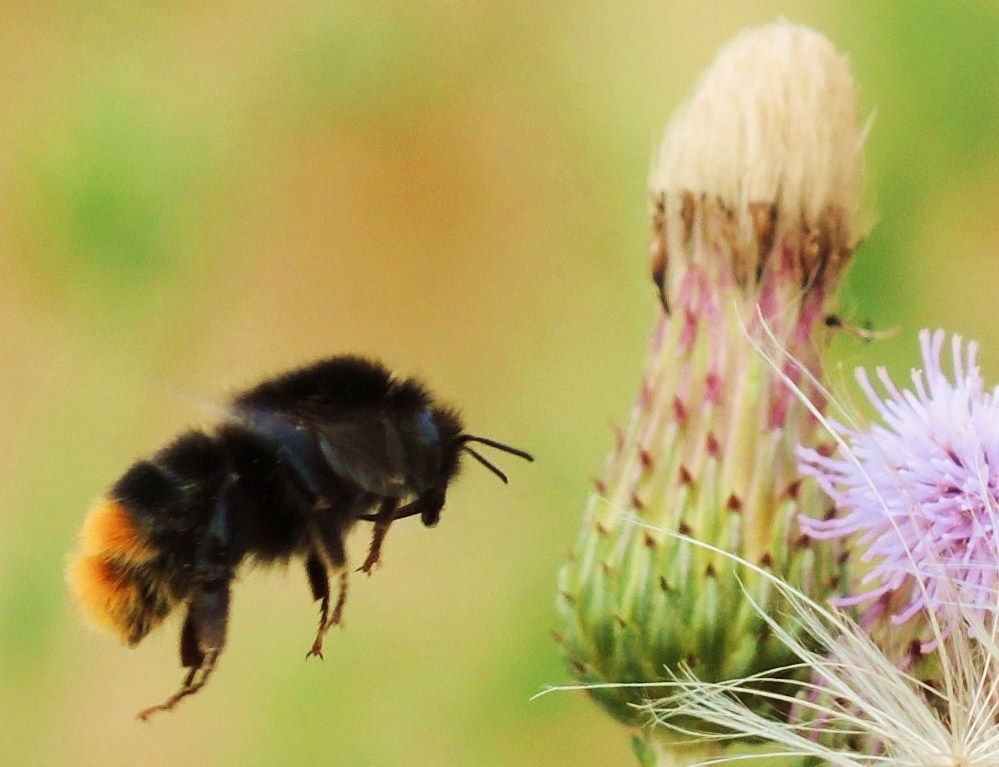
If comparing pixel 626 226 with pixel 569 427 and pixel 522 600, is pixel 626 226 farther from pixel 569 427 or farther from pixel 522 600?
pixel 522 600

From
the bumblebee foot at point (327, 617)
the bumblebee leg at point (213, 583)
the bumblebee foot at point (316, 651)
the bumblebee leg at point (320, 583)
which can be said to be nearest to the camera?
the bumblebee leg at point (213, 583)

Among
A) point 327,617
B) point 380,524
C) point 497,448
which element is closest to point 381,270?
point 497,448

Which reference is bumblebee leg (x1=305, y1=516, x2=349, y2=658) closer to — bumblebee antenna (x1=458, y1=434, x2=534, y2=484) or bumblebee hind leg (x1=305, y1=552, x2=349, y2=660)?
bumblebee hind leg (x1=305, y1=552, x2=349, y2=660)

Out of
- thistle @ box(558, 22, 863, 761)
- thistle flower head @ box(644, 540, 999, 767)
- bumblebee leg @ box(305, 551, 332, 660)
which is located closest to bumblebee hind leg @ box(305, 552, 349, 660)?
bumblebee leg @ box(305, 551, 332, 660)

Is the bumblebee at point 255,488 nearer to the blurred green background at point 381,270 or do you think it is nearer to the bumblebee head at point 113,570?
the bumblebee head at point 113,570

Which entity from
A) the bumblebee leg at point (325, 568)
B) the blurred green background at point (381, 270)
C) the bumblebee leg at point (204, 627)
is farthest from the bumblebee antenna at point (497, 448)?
the bumblebee leg at point (204, 627)

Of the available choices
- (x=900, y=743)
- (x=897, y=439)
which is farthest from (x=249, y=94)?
(x=900, y=743)
